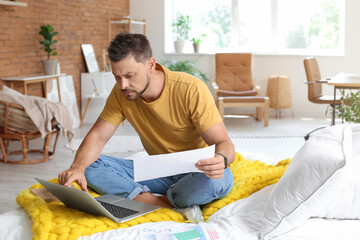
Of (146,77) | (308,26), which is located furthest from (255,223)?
(308,26)

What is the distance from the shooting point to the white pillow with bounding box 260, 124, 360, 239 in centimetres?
163

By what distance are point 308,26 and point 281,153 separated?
345cm

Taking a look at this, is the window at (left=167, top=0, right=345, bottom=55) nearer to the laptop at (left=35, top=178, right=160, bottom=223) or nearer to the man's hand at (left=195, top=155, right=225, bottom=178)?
the laptop at (left=35, top=178, right=160, bottom=223)

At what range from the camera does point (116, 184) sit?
2.15 meters

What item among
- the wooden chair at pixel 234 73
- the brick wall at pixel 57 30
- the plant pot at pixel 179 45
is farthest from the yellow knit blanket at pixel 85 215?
the plant pot at pixel 179 45

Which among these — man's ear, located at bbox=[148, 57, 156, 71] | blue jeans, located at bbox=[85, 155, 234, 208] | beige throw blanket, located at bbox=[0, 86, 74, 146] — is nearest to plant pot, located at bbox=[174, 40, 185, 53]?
beige throw blanket, located at bbox=[0, 86, 74, 146]

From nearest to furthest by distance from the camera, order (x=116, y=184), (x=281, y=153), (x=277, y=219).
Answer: (x=277, y=219) < (x=116, y=184) < (x=281, y=153)

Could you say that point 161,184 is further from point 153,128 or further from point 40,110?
point 40,110

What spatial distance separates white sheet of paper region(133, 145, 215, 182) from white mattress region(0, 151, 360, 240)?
0.22 meters

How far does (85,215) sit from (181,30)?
6039mm

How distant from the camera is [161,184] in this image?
2.27m

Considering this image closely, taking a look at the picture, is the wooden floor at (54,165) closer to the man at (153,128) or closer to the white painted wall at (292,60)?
the man at (153,128)

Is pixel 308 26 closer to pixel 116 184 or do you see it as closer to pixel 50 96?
pixel 50 96

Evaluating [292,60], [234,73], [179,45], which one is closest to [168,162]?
[234,73]
